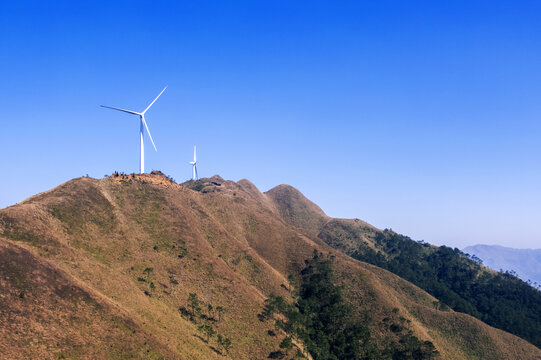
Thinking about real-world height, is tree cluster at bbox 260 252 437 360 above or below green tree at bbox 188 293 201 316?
below

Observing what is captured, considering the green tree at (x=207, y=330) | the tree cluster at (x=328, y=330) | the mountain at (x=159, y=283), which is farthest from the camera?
the tree cluster at (x=328, y=330)

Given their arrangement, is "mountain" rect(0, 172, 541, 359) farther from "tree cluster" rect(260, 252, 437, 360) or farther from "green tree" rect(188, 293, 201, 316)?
"tree cluster" rect(260, 252, 437, 360)

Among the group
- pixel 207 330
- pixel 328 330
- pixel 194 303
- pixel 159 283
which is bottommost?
pixel 328 330

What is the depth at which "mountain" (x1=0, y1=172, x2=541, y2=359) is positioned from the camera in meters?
66.0

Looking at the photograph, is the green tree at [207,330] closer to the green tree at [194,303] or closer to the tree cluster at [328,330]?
the green tree at [194,303]

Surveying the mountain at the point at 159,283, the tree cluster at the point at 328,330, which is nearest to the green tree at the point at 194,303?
the mountain at the point at 159,283

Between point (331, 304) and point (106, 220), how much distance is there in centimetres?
9355

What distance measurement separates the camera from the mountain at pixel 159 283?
66000mm

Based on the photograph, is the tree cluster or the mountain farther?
the tree cluster

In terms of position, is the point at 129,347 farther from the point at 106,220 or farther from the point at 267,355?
the point at 106,220

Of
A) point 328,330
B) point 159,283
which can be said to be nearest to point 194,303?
point 159,283

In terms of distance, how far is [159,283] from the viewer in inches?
4023

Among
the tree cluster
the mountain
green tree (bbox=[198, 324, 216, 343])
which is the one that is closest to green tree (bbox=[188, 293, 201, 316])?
the mountain

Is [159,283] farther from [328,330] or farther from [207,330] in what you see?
[328,330]
